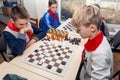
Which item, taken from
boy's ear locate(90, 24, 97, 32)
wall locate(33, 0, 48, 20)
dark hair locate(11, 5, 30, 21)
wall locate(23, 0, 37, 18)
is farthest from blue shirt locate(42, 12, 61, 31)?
boy's ear locate(90, 24, 97, 32)

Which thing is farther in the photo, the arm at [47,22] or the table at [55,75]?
the arm at [47,22]

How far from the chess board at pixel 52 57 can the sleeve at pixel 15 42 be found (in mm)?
112

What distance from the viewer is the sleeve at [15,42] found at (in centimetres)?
141

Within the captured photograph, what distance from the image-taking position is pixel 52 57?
53.5 inches

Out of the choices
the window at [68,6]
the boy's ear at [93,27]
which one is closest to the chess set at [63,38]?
the boy's ear at [93,27]

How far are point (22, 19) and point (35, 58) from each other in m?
0.39

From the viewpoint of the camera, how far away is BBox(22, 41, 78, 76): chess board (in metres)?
1.23

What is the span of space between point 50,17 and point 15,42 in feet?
3.23

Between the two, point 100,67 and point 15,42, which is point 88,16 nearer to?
point 100,67

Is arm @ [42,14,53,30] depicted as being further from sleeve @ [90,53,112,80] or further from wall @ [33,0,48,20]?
sleeve @ [90,53,112,80]

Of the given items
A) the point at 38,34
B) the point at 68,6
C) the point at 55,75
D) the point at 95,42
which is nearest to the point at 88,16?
the point at 95,42

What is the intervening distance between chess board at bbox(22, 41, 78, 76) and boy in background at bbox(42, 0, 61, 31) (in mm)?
677

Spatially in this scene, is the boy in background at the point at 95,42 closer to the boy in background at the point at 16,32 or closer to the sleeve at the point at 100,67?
the sleeve at the point at 100,67

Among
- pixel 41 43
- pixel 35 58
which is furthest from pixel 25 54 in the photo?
pixel 41 43
